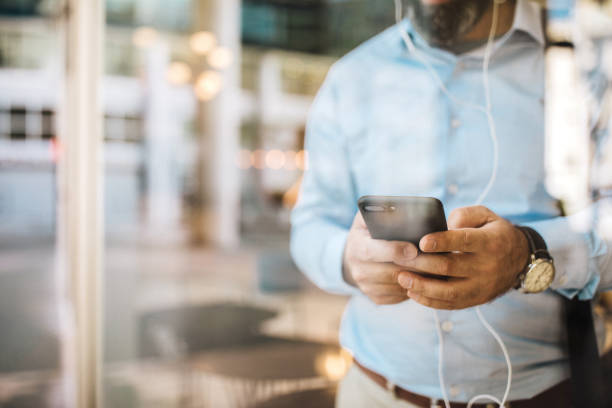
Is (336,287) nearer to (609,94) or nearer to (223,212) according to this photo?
(609,94)

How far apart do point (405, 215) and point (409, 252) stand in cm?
5

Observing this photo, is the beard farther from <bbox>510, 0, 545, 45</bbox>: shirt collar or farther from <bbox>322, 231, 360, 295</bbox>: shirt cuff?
<bbox>322, 231, 360, 295</bbox>: shirt cuff

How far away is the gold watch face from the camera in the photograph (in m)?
0.62

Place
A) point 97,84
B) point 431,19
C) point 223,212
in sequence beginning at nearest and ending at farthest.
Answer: point 431,19 → point 97,84 → point 223,212

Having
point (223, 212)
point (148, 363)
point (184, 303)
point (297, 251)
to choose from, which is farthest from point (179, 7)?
point (297, 251)

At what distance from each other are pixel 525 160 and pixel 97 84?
1.81 metres

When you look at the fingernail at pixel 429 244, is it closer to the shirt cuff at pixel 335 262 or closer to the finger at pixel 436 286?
the finger at pixel 436 286

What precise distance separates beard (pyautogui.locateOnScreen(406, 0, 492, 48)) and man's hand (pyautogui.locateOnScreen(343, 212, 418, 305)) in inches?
11.6

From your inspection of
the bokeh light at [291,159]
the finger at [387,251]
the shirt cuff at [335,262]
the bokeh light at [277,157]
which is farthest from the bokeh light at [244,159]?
the finger at [387,251]

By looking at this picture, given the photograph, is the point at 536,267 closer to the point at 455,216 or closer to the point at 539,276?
the point at 539,276

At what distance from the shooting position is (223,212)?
306 inches

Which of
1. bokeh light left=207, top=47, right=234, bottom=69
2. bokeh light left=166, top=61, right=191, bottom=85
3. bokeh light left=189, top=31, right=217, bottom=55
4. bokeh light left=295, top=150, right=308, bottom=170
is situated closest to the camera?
bokeh light left=295, top=150, right=308, bottom=170

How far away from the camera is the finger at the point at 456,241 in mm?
526

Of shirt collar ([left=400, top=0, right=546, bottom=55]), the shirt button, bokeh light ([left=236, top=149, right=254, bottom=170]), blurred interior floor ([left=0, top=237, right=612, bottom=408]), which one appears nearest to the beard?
shirt collar ([left=400, top=0, right=546, bottom=55])
